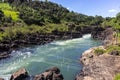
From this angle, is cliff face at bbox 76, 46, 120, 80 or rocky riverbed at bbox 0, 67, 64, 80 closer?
cliff face at bbox 76, 46, 120, 80

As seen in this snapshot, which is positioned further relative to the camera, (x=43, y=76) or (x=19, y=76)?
(x=19, y=76)

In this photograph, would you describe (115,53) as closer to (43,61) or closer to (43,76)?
(43,61)

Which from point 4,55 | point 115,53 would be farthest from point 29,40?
point 115,53

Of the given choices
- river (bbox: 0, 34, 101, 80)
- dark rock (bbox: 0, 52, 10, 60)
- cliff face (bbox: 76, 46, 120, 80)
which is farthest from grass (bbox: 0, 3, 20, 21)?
cliff face (bbox: 76, 46, 120, 80)

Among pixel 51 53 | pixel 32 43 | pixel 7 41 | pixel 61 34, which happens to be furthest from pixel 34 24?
pixel 51 53

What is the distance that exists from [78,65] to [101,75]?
59.7 feet

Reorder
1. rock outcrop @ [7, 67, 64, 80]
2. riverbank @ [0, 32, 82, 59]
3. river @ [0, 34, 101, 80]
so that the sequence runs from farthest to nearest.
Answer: riverbank @ [0, 32, 82, 59] → river @ [0, 34, 101, 80] → rock outcrop @ [7, 67, 64, 80]

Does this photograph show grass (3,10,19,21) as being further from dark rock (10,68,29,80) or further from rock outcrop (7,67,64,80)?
rock outcrop (7,67,64,80)

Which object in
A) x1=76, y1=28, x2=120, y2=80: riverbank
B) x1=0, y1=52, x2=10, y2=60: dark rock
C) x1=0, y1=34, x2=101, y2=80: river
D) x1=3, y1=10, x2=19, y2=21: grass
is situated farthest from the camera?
x1=3, y1=10, x2=19, y2=21: grass

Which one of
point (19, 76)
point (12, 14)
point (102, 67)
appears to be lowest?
point (19, 76)

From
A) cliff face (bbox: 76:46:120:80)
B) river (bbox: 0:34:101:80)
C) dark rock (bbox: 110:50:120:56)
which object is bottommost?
river (bbox: 0:34:101:80)

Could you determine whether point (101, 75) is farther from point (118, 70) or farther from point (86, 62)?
point (86, 62)

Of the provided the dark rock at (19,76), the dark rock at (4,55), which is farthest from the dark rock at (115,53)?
the dark rock at (4,55)

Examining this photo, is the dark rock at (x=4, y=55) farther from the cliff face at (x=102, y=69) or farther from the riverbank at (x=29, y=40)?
the cliff face at (x=102, y=69)
